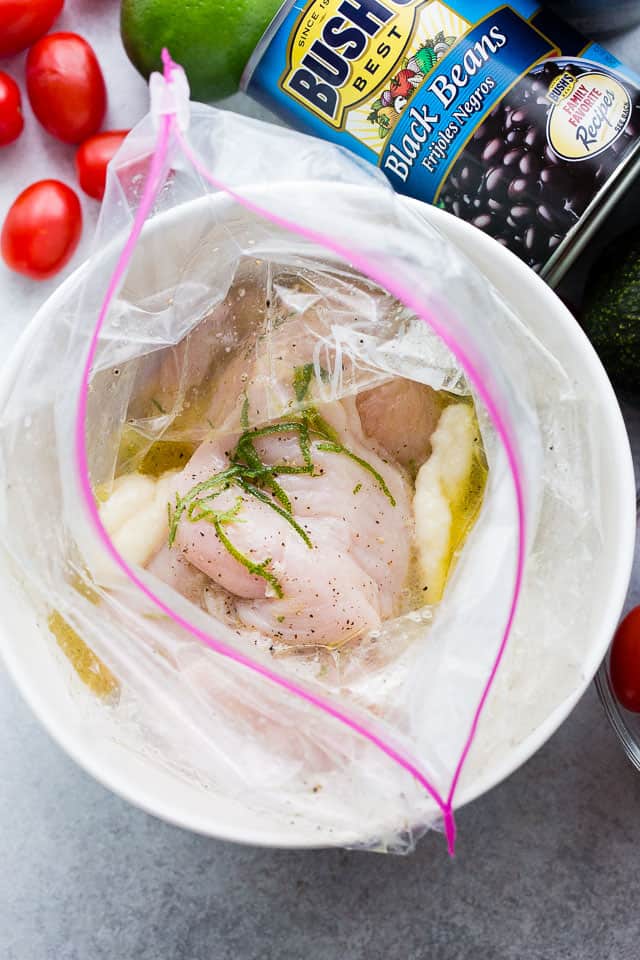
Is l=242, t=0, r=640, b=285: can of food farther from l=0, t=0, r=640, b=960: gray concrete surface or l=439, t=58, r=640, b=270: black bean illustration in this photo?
l=0, t=0, r=640, b=960: gray concrete surface

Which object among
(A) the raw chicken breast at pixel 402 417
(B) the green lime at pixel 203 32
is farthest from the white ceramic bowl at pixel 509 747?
(B) the green lime at pixel 203 32

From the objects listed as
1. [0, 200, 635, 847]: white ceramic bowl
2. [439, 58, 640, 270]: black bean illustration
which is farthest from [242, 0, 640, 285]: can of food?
[0, 200, 635, 847]: white ceramic bowl

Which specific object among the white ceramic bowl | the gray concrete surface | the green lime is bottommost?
the gray concrete surface

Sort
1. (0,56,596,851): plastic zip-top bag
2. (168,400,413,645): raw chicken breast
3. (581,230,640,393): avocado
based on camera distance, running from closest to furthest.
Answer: (0,56,596,851): plastic zip-top bag < (168,400,413,645): raw chicken breast < (581,230,640,393): avocado

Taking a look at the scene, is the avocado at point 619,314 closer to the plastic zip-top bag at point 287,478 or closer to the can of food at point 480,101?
the can of food at point 480,101

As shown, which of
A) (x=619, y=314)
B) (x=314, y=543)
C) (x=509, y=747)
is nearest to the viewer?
(x=509, y=747)

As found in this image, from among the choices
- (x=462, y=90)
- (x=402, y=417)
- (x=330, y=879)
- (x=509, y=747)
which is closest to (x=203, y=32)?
(x=462, y=90)

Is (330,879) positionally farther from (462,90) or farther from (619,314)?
(462,90)

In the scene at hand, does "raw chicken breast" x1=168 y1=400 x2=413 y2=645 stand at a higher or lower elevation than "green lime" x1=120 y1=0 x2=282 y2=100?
lower
